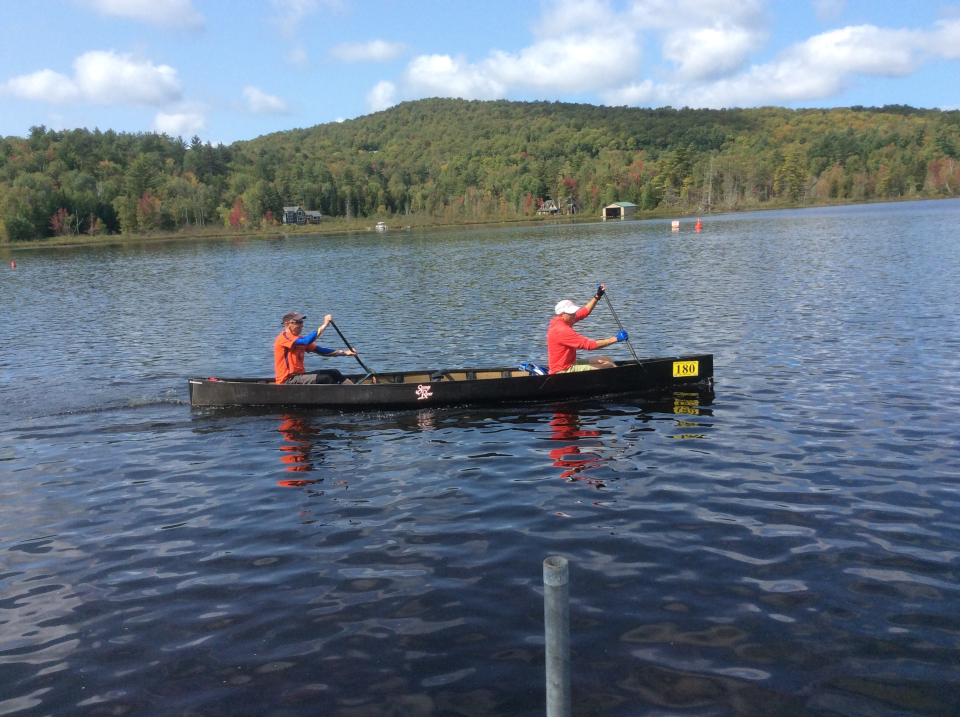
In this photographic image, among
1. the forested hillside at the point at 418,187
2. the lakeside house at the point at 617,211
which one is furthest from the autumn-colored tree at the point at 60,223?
the lakeside house at the point at 617,211

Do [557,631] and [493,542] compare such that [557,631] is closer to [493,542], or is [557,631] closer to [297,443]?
[493,542]

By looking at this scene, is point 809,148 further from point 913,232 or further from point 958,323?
point 958,323

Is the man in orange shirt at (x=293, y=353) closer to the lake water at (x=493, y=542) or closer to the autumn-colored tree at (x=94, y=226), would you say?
the lake water at (x=493, y=542)

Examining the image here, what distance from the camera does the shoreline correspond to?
411ft

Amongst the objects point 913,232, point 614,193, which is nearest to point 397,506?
point 913,232

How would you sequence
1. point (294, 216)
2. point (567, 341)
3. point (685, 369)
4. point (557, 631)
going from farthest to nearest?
point (294, 216) < point (685, 369) < point (567, 341) < point (557, 631)

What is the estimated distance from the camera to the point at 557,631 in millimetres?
3758

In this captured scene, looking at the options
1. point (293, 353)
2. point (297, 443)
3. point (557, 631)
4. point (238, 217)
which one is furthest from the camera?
point (238, 217)

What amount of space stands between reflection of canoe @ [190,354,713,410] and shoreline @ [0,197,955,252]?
119327mm

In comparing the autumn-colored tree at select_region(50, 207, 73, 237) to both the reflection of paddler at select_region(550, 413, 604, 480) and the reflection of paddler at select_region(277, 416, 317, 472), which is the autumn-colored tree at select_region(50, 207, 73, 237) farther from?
the reflection of paddler at select_region(550, 413, 604, 480)

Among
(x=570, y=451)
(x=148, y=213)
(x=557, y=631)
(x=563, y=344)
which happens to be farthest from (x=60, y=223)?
(x=557, y=631)

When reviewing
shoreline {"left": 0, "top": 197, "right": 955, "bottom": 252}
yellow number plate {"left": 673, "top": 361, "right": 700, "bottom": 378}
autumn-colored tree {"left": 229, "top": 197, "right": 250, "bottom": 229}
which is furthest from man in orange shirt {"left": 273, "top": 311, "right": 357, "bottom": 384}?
autumn-colored tree {"left": 229, "top": 197, "right": 250, "bottom": 229}

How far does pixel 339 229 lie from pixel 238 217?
2706 centimetres

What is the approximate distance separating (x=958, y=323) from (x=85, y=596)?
22371 mm
